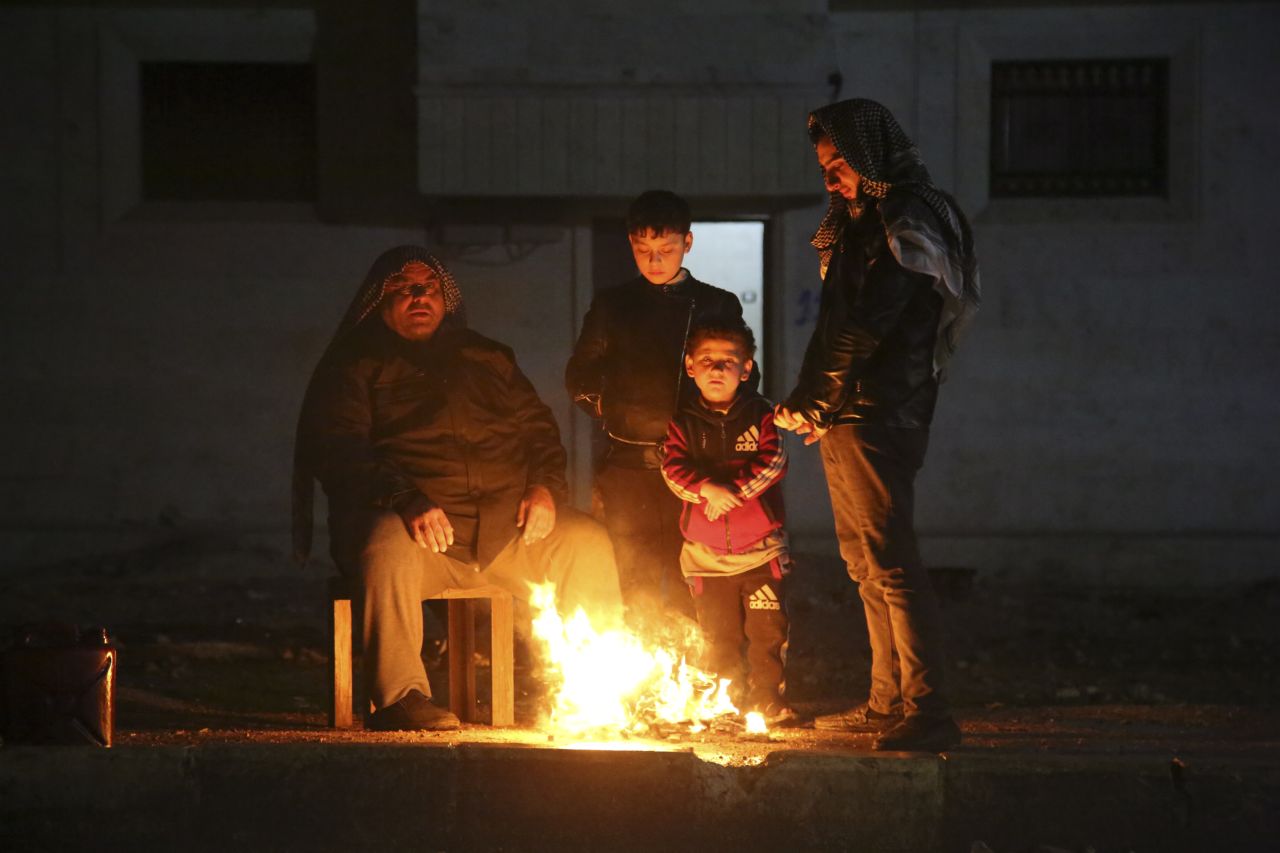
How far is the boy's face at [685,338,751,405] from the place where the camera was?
615 cm

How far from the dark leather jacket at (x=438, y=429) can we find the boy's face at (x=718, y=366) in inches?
29.0

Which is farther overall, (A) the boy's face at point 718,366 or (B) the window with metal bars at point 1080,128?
(B) the window with metal bars at point 1080,128

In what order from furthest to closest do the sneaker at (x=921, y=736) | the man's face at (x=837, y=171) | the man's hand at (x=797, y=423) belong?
the man's face at (x=837, y=171)
the man's hand at (x=797, y=423)
the sneaker at (x=921, y=736)

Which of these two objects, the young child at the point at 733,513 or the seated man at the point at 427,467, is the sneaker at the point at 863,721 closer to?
the young child at the point at 733,513

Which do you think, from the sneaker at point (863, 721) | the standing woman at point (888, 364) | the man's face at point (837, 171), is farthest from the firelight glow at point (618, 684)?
the man's face at point (837, 171)

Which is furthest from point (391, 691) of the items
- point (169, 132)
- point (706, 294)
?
point (169, 132)

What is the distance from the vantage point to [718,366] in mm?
6156

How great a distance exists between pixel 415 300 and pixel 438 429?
55 cm

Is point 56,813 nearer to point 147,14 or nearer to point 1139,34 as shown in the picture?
point 147,14

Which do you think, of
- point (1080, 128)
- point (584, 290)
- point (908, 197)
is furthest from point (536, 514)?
point (1080, 128)

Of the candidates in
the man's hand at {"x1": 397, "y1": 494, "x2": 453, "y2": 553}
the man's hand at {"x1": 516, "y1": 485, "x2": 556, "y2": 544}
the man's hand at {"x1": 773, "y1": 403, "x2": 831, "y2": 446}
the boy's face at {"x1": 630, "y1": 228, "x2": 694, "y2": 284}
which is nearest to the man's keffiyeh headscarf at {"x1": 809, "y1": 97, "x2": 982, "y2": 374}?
the man's hand at {"x1": 773, "y1": 403, "x2": 831, "y2": 446}

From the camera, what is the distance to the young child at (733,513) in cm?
613

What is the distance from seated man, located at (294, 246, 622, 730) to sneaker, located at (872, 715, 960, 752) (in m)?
1.30

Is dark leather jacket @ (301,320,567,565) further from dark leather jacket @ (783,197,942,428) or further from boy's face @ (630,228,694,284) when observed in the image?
dark leather jacket @ (783,197,942,428)
